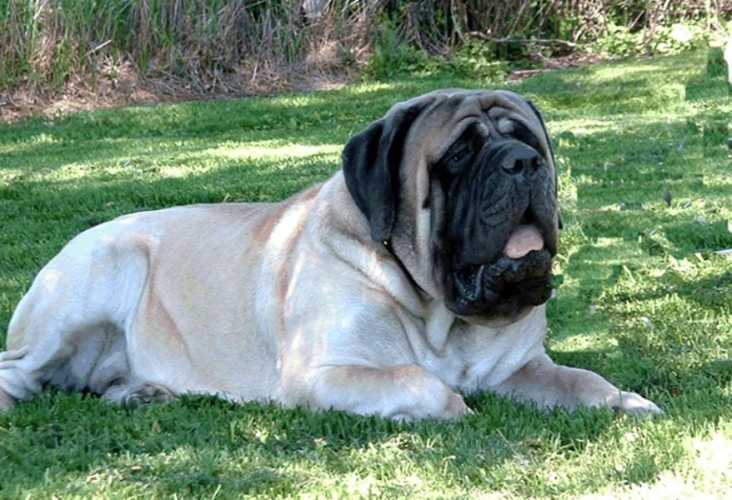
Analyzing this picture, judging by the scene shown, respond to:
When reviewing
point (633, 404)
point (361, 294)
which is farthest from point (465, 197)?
point (633, 404)

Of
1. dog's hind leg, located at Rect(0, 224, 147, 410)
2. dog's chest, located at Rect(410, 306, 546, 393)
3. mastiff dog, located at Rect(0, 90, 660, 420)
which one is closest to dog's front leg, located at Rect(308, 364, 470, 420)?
mastiff dog, located at Rect(0, 90, 660, 420)

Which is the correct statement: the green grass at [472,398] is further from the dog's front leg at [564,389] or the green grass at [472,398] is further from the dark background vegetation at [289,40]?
the dark background vegetation at [289,40]

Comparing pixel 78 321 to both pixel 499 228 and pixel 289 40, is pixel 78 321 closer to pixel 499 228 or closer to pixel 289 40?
pixel 499 228

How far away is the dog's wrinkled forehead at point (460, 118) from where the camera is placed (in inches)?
186

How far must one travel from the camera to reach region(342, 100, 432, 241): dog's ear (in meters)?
4.73

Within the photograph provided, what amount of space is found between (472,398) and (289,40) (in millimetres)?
10216

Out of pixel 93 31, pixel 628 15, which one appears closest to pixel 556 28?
pixel 628 15

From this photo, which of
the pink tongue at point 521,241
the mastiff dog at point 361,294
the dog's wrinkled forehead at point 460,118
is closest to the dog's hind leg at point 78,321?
the mastiff dog at point 361,294

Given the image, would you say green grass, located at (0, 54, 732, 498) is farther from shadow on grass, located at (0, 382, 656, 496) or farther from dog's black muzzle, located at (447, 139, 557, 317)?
dog's black muzzle, located at (447, 139, 557, 317)

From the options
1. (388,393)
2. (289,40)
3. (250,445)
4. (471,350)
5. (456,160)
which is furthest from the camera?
(289,40)

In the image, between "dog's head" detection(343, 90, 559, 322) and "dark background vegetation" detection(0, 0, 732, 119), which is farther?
"dark background vegetation" detection(0, 0, 732, 119)

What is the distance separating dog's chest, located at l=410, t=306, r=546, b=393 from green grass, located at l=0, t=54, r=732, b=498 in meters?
0.15

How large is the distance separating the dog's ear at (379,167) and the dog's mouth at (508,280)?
0.31 m

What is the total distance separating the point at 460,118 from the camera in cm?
475
